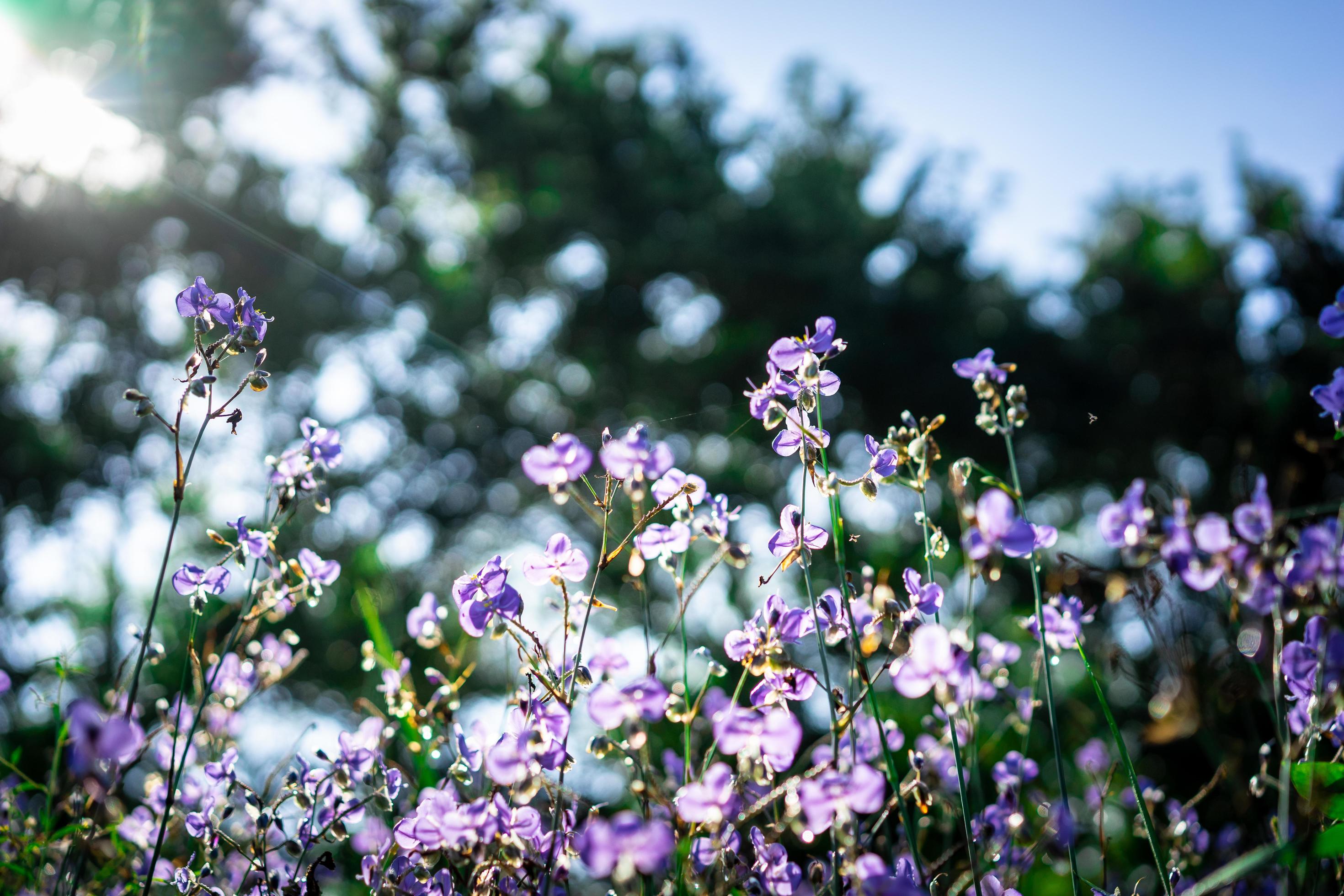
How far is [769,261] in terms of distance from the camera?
347 inches

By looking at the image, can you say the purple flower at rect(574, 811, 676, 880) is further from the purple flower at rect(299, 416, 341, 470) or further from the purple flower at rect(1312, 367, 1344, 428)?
the purple flower at rect(1312, 367, 1344, 428)

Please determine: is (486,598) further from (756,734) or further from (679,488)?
(756,734)

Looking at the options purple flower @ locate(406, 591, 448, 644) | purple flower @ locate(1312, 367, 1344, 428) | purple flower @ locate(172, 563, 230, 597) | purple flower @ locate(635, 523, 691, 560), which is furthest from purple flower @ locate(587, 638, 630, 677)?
purple flower @ locate(1312, 367, 1344, 428)

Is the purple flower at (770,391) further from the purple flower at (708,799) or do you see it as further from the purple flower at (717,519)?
the purple flower at (708,799)

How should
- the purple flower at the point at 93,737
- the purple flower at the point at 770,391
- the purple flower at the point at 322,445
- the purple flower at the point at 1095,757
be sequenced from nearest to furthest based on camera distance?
the purple flower at the point at 93,737
the purple flower at the point at 770,391
the purple flower at the point at 322,445
the purple flower at the point at 1095,757

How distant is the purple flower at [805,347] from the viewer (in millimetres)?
1109

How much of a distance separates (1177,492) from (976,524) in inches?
13.1

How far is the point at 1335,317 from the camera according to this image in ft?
4.10

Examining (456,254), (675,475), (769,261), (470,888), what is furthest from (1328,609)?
(456,254)

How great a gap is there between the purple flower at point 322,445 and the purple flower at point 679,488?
48 cm

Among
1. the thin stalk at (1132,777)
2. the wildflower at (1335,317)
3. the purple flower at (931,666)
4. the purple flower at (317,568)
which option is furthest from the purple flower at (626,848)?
the wildflower at (1335,317)

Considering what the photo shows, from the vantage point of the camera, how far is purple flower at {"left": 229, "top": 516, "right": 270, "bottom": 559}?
44.4 inches

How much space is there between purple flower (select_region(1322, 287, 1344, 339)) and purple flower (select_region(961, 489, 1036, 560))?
76 cm

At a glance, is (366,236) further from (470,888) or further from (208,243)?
(470,888)
